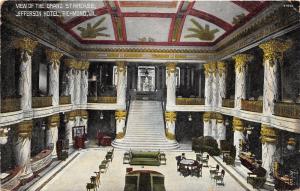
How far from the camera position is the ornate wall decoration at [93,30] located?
633 inches

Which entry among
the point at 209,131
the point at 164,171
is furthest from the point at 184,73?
the point at 164,171

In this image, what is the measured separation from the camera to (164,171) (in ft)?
47.5

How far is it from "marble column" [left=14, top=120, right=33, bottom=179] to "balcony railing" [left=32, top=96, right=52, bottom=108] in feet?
4.08

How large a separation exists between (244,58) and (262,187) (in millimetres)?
6990

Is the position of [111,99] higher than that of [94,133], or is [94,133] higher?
[111,99]

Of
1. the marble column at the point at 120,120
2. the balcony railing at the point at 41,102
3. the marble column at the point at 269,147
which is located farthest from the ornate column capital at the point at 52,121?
the marble column at the point at 269,147

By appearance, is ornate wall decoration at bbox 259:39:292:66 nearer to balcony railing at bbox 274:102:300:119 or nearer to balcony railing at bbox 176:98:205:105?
balcony railing at bbox 274:102:300:119

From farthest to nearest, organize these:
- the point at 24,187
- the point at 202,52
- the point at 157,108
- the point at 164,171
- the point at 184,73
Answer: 1. the point at 184,73
2. the point at 157,108
3. the point at 202,52
4. the point at 164,171
5. the point at 24,187

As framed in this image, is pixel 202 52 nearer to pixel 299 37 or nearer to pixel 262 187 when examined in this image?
pixel 299 37

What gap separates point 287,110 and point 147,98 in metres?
16.8

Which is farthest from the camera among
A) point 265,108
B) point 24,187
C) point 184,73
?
point 184,73

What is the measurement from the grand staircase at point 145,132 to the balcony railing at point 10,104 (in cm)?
916

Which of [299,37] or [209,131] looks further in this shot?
[209,131]

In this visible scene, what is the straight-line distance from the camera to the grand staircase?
62.9 feet
